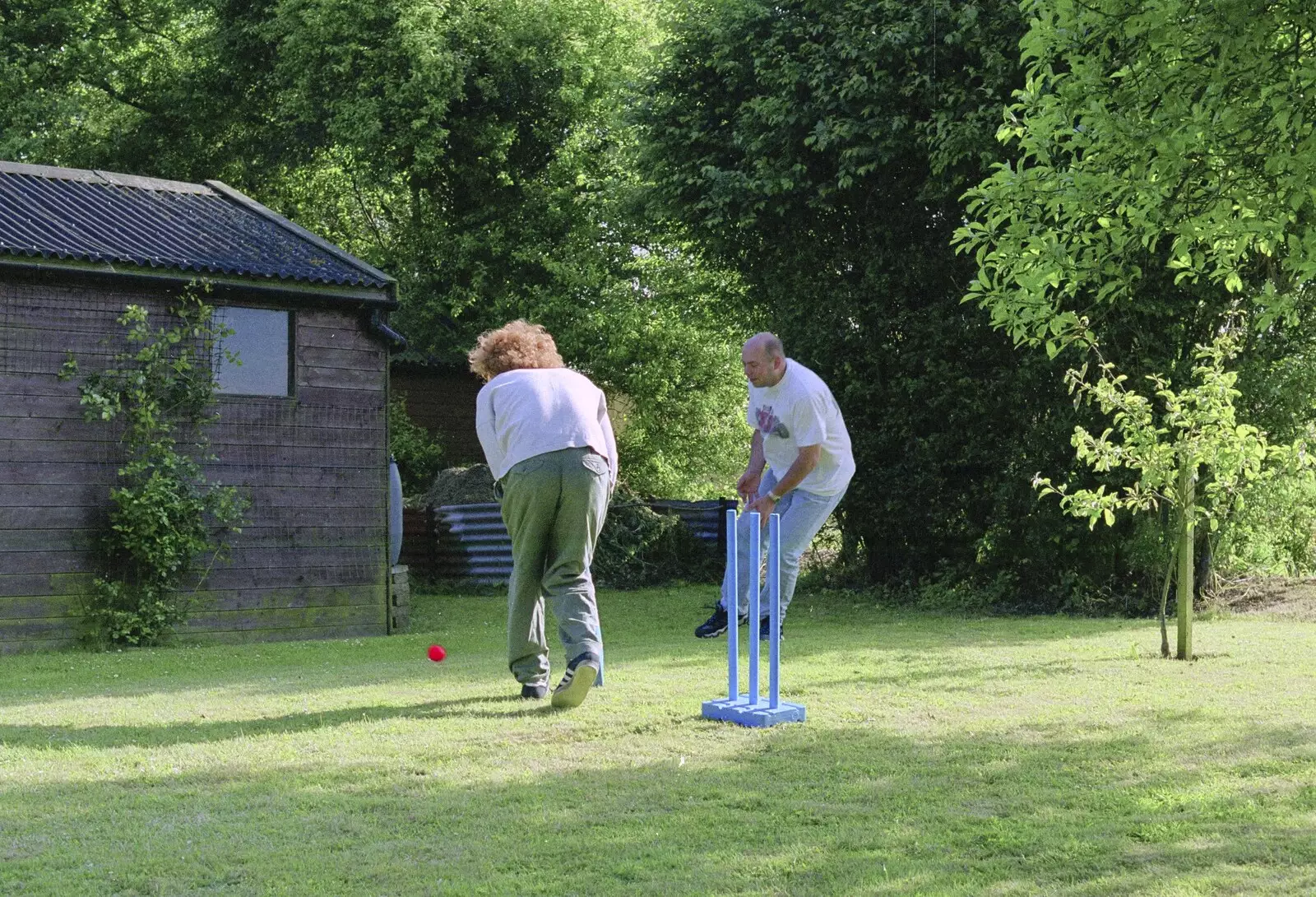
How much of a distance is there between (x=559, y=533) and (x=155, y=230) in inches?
368

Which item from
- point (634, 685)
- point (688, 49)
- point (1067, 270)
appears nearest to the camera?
point (1067, 270)

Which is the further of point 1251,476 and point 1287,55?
point 1251,476

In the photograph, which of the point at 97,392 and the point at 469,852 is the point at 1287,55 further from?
the point at 97,392

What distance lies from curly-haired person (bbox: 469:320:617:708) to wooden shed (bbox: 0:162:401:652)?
7.64m

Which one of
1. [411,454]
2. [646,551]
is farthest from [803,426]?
[411,454]

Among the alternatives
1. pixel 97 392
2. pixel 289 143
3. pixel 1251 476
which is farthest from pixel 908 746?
pixel 289 143

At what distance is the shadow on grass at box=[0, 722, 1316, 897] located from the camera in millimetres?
3607

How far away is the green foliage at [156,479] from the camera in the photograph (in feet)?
42.3

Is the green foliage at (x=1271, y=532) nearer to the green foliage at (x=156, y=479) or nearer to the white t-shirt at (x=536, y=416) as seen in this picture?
the white t-shirt at (x=536, y=416)

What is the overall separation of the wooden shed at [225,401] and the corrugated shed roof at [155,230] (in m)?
0.03

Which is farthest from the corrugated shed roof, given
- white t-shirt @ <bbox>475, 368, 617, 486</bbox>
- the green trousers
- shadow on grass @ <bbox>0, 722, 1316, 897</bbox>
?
shadow on grass @ <bbox>0, 722, 1316, 897</bbox>

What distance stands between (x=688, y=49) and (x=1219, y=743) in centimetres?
1234

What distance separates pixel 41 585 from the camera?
12680 mm

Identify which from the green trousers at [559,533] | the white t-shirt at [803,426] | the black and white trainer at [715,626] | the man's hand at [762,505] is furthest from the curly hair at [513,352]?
the black and white trainer at [715,626]
